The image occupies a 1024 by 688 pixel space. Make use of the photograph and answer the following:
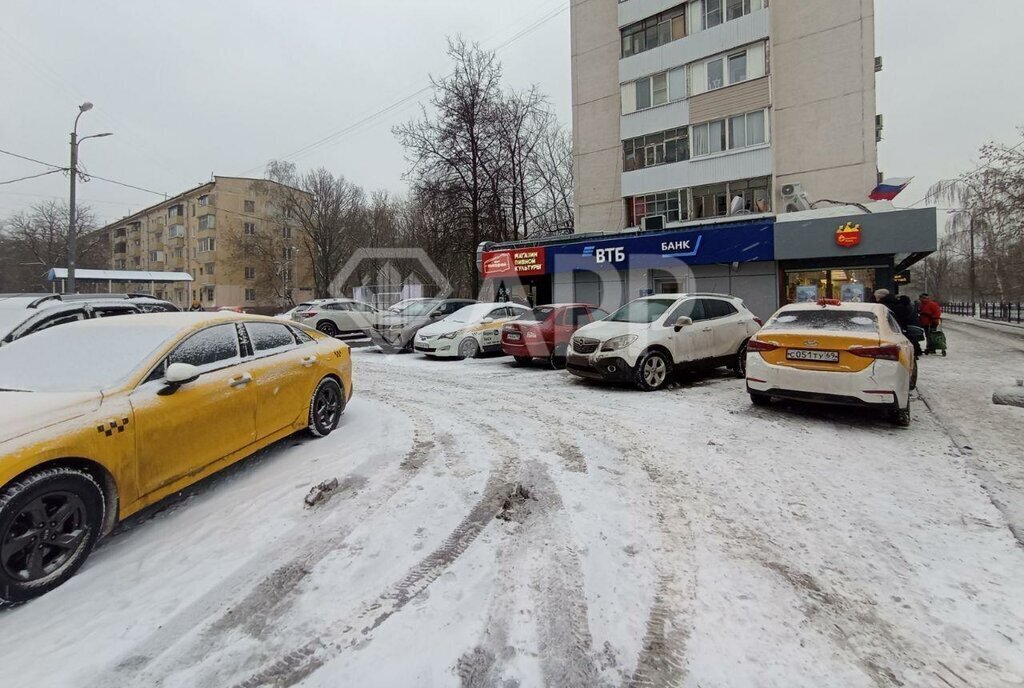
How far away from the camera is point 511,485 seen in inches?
162

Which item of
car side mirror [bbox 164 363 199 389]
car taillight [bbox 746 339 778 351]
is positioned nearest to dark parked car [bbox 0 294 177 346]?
car side mirror [bbox 164 363 199 389]

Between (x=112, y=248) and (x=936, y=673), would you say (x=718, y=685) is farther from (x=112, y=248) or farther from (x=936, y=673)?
(x=112, y=248)

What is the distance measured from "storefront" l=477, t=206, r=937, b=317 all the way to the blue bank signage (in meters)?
0.04

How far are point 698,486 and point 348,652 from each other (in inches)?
119

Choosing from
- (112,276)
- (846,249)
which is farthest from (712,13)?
(112,276)

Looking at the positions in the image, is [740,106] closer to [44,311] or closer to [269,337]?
[269,337]

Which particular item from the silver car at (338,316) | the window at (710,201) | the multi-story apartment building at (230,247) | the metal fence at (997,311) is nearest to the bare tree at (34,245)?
the multi-story apartment building at (230,247)

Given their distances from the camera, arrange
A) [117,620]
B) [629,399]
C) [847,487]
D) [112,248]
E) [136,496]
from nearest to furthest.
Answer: [117,620]
[136,496]
[847,487]
[629,399]
[112,248]

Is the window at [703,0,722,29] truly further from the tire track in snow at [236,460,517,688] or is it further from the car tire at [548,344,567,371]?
the tire track in snow at [236,460,517,688]

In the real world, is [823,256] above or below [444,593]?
above

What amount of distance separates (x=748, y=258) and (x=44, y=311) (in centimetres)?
1829

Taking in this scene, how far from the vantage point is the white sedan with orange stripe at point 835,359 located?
5430 millimetres

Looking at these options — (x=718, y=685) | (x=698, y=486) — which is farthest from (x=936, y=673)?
(x=698, y=486)

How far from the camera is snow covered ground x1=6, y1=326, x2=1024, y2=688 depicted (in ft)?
7.13
